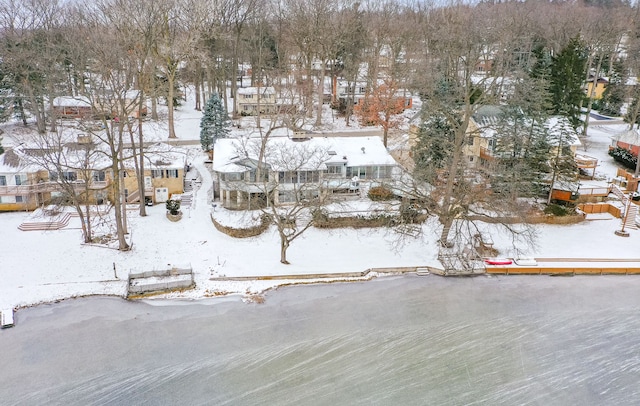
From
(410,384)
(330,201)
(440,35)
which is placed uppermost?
(440,35)

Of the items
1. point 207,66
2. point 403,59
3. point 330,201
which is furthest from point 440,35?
point 330,201

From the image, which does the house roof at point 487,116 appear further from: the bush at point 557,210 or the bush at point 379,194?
the bush at point 379,194

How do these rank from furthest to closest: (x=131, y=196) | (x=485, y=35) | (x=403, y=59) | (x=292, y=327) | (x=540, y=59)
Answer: (x=403, y=59), (x=485, y=35), (x=540, y=59), (x=131, y=196), (x=292, y=327)

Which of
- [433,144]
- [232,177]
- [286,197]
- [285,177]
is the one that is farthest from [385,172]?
[232,177]

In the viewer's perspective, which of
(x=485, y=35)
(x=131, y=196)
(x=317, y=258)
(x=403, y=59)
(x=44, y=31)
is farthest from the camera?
(x=403, y=59)

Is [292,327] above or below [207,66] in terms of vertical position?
below

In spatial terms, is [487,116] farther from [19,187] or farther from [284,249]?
[19,187]

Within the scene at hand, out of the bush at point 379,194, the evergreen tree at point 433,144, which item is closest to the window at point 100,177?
the bush at point 379,194

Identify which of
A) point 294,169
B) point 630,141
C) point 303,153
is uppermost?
point 630,141

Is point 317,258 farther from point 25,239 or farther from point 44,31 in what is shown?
point 44,31
